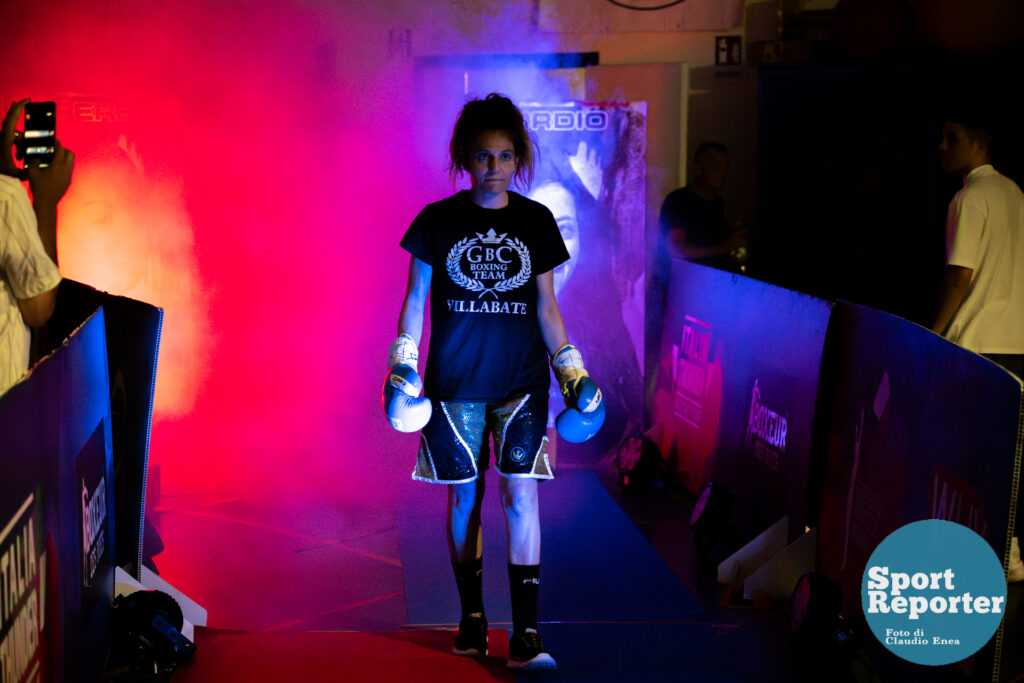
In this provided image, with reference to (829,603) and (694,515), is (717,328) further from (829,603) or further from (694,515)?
(829,603)

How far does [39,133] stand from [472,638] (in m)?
2.29

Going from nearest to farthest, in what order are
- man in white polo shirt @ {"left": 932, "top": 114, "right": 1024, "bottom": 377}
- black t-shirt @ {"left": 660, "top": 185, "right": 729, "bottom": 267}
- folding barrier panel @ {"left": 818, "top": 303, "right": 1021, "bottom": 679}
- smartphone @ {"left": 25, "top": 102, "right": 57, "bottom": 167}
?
folding barrier panel @ {"left": 818, "top": 303, "right": 1021, "bottom": 679}, smartphone @ {"left": 25, "top": 102, "right": 57, "bottom": 167}, man in white polo shirt @ {"left": 932, "top": 114, "right": 1024, "bottom": 377}, black t-shirt @ {"left": 660, "top": 185, "right": 729, "bottom": 267}

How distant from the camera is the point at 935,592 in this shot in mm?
2842

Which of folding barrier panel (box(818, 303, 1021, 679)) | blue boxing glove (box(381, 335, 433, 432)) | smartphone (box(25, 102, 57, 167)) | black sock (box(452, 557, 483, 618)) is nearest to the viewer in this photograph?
folding barrier panel (box(818, 303, 1021, 679))

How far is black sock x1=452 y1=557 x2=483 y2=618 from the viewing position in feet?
10.5

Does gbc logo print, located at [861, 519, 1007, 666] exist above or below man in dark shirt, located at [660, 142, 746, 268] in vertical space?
below

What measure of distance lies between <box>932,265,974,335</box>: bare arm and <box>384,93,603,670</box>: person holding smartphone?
6.17 feet

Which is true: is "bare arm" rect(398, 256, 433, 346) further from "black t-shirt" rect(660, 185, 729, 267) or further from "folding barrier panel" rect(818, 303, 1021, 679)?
"black t-shirt" rect(660, 185, 729, 267)

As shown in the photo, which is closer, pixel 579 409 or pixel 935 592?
pixel 935 592

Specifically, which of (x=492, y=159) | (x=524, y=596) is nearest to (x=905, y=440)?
(x=524, y=596)

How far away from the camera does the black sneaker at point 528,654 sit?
3.07 metres

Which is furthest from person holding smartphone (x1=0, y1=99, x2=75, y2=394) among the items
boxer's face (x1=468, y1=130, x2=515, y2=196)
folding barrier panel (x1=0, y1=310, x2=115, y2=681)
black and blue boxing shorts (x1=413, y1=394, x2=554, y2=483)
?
boxer's face (x1=468, y1=130, x2=515, y2=196)

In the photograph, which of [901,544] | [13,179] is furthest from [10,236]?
[901,544]

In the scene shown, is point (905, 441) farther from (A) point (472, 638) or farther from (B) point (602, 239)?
(B) point (602, 239)
